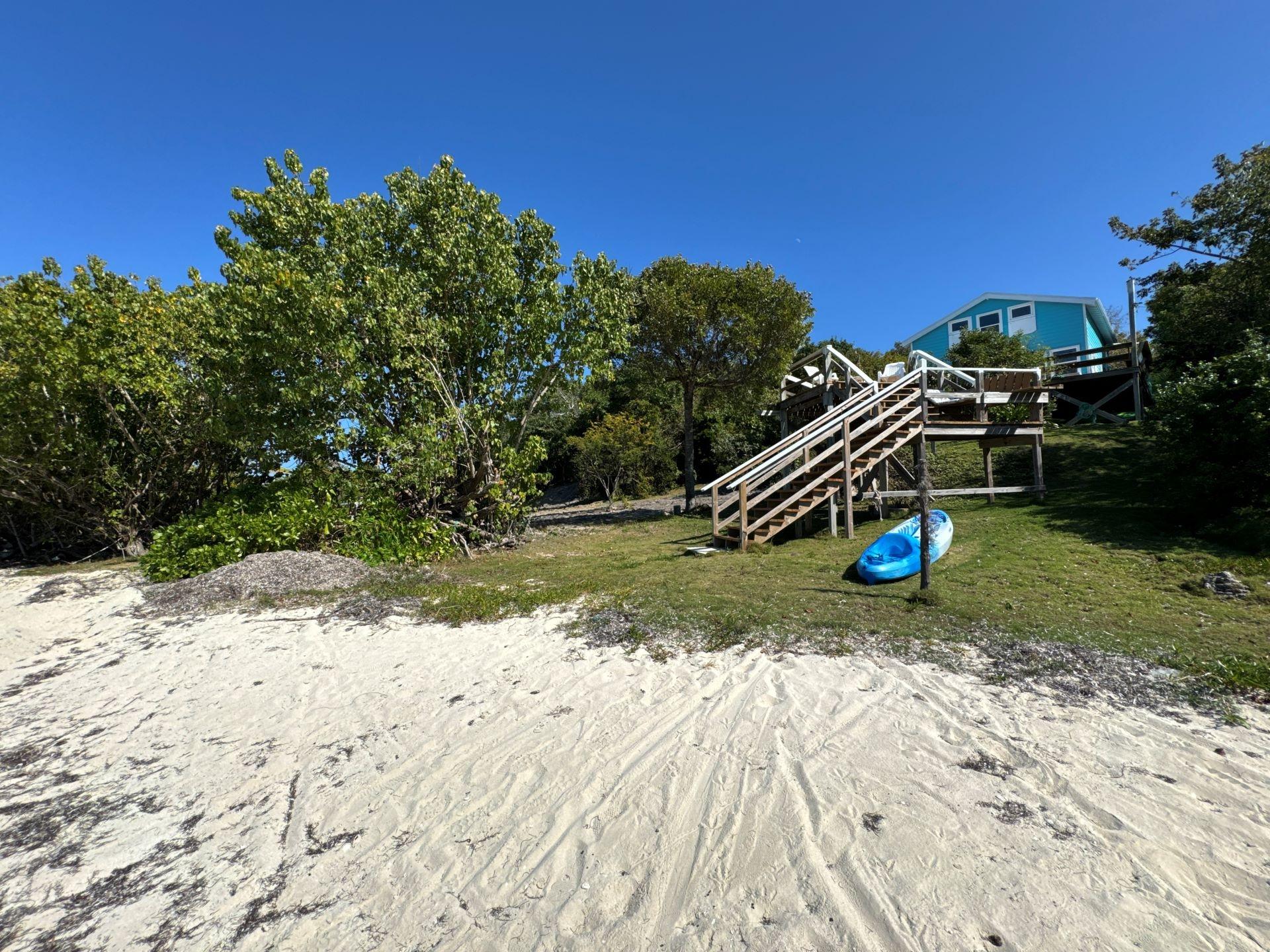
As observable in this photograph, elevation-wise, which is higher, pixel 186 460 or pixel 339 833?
pixel 186 460

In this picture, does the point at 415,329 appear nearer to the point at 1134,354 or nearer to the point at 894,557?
the point at 894,557

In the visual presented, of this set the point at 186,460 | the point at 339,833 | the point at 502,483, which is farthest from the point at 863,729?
the point at 186,460

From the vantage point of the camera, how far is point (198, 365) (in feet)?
42.9

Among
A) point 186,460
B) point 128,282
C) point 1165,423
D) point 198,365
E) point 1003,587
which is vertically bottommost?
point 1003,587

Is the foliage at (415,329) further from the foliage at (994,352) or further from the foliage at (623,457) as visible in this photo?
the foliage at (994,352)

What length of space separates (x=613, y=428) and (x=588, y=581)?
16468 millimetres

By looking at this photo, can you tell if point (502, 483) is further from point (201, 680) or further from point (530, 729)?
point (530, 729)

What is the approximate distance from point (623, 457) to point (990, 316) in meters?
20.0

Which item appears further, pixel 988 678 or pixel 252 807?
pixel 988 678

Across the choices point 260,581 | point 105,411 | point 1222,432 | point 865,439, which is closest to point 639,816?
point 260,581

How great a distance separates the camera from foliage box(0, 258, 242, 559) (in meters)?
11.2

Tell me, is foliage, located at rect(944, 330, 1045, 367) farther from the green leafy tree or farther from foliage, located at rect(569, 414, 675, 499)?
foliage, located at rect(569, 414, 675, 499)

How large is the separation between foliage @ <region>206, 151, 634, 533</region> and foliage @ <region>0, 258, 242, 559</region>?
5.82ft

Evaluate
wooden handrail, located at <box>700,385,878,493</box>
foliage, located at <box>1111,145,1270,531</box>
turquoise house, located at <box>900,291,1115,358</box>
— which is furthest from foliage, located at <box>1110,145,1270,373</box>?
turquoise house, located at <box>900,291,1115,358</box>
